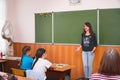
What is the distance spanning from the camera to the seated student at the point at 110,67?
6.21 feet

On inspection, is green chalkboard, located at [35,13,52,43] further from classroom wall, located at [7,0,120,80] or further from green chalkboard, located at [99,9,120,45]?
green chalkboard, located at [99,9,120,45]

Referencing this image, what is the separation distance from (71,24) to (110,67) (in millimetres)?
4266

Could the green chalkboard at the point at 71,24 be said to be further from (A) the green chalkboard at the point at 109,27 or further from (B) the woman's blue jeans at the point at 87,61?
(B) the woman's blue jeans at the point at 87,61

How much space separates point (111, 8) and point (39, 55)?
2.54m

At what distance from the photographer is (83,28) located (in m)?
5.84

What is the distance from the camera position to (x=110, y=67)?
74.5 inches

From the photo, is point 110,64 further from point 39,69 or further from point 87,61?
point 87,61

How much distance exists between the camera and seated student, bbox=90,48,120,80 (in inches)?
74.5

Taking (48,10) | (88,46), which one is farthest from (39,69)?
(48,10)

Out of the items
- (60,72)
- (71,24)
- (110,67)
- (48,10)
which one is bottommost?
(60,72)

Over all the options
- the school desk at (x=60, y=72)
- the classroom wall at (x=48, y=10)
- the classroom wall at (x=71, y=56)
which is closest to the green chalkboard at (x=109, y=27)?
the classroom wall at (x=48, y=10)

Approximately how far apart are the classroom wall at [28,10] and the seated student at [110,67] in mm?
3959

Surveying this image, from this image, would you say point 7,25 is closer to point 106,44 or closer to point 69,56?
point 69,56

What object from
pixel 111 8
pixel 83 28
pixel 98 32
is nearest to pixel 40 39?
pixel 83 28
